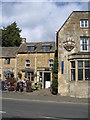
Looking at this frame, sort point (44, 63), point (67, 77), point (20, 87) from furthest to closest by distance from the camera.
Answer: point (44, 63), point (20, 87), point (67, 77)

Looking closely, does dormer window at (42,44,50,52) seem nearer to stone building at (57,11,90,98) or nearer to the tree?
stone building at (57,11,90,98)

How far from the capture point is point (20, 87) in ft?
92.5

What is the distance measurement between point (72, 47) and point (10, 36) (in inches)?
1447

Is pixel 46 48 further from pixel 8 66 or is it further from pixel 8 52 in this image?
pixel 8 52

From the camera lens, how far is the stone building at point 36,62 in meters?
35.2

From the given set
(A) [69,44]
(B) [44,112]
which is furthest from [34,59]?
(B) [44,112]

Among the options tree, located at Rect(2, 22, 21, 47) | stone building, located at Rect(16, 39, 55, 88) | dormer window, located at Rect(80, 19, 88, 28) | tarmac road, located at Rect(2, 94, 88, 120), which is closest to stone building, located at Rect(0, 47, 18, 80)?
stone building, located at Rect(16, 39, 55, 88)

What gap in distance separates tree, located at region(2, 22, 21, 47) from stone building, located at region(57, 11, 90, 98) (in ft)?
113

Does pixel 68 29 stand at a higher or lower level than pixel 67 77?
higher

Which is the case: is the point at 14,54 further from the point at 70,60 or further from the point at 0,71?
the point at 70,60

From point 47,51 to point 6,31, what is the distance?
26973mm

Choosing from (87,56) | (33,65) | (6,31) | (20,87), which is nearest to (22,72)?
(33,65)

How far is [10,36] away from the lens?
2329 inches

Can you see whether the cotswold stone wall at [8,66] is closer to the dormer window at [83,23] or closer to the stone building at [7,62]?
the stone building at [7,62]
